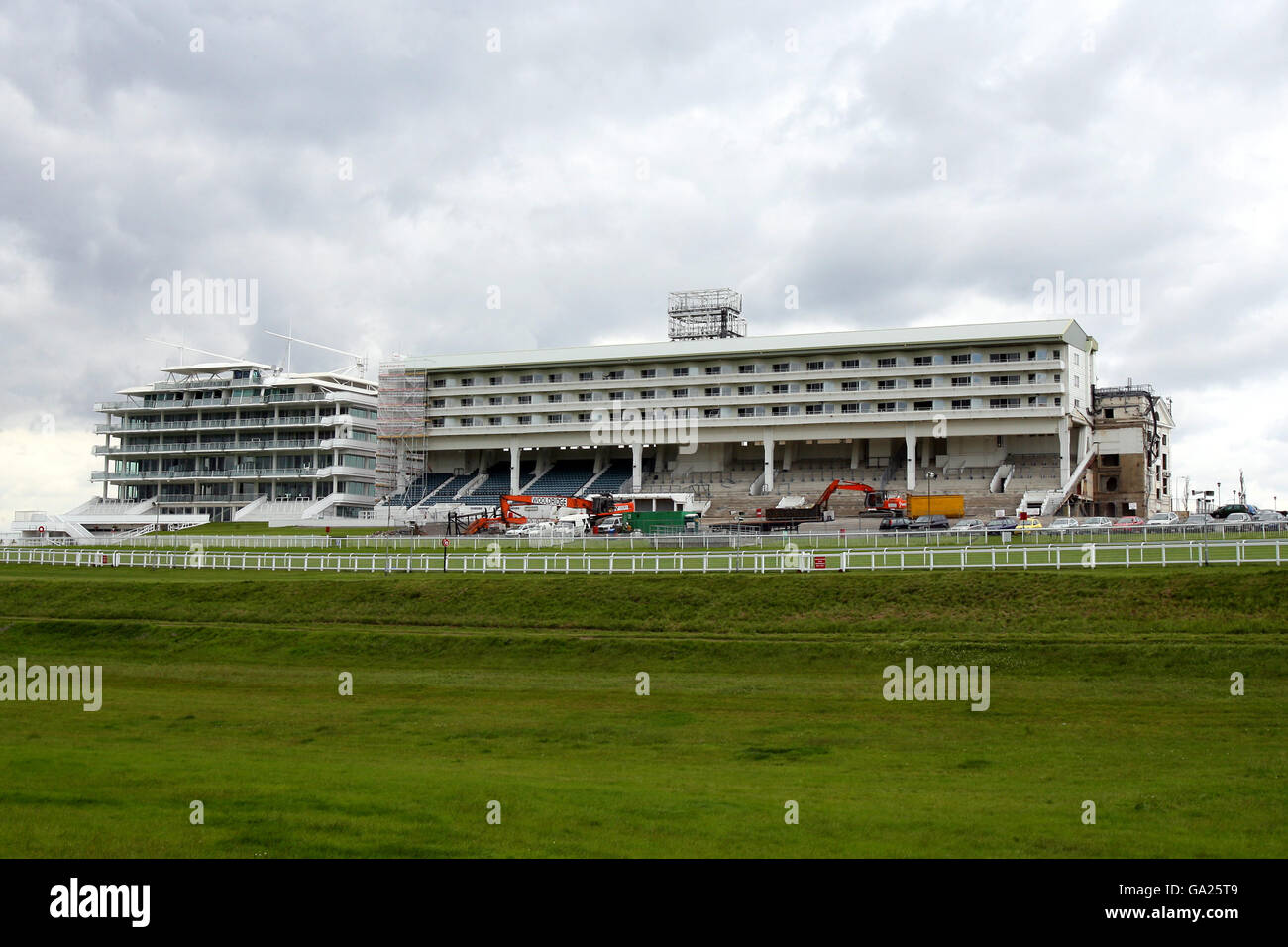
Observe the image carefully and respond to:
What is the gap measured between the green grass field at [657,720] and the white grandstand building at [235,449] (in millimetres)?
63955

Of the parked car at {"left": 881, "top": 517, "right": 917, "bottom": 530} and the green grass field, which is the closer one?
the green grass field

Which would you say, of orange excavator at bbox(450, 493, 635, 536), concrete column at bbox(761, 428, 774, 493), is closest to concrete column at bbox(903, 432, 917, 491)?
concrete column at bbox(761, 428, 774, 493)

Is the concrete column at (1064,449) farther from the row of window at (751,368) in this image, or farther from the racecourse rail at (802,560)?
the racecourse rail at (802,560)

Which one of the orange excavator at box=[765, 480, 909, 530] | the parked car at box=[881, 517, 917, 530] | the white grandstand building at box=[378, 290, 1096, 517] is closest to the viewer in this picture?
the parked car at box=[881, 517, 917, 530]

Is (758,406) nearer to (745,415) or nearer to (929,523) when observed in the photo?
(745,415)

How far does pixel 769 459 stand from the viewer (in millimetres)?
95375

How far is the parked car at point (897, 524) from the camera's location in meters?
62.8

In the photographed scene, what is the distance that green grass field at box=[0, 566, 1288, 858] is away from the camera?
1280 centimetres

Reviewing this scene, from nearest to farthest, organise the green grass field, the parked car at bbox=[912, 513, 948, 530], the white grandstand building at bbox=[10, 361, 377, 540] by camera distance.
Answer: the green grass field < the parked car at bbox=[912, 513, 948, 530] < the white grandstand building at bbox=[10, 361, 377, 540]

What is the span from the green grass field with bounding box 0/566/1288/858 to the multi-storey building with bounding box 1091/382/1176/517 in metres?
59.9

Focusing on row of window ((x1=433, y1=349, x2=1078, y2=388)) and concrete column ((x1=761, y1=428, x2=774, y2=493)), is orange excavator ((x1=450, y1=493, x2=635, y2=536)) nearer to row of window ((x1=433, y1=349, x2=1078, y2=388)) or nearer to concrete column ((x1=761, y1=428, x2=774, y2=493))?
concrete column ((x1=761, y1=428, x2=774, y2=493))

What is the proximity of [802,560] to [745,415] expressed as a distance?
58.3 metres

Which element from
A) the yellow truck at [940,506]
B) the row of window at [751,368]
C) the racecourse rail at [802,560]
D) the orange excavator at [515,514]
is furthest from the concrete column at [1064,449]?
the racecourse rail at [802,560]
